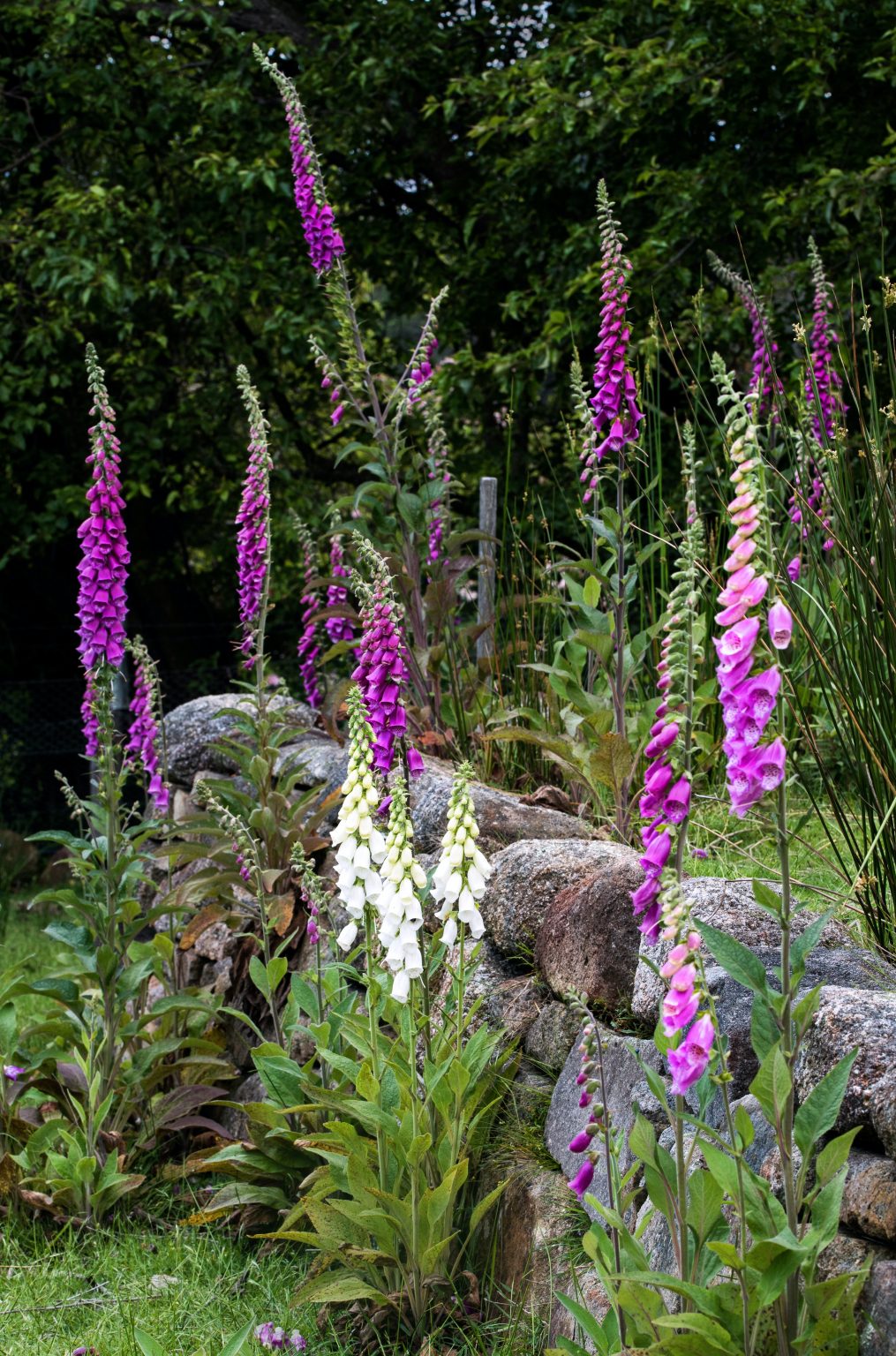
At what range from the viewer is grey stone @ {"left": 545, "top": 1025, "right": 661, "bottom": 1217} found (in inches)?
97.6

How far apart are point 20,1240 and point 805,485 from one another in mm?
3101

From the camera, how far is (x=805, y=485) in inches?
163

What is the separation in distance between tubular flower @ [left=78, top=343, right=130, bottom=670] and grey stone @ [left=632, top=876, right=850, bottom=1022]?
1.88 meters

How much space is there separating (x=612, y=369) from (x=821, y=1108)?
7.91 ft

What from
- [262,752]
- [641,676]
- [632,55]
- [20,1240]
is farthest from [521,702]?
[632,55]

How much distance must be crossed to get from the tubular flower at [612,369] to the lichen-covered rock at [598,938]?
1407 mm

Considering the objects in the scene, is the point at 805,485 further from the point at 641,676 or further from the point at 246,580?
the point at 246,580

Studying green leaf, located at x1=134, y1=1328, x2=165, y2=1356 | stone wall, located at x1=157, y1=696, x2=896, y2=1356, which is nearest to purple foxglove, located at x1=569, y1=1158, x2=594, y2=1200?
stone wall, located at x1=157, y1=696, x2=896, y2=1356

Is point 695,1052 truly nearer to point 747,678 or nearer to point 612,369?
point 747,678

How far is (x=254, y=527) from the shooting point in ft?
14.2

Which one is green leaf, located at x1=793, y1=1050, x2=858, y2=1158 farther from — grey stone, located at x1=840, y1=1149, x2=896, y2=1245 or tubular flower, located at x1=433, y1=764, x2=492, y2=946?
tubular flower, located at x1=433, y1=764, x2=492, y2=946

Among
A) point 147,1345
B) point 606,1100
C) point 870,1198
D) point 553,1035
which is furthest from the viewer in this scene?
point 553,1035

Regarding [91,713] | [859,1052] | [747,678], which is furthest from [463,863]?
[91,713]

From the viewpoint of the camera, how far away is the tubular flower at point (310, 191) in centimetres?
459
